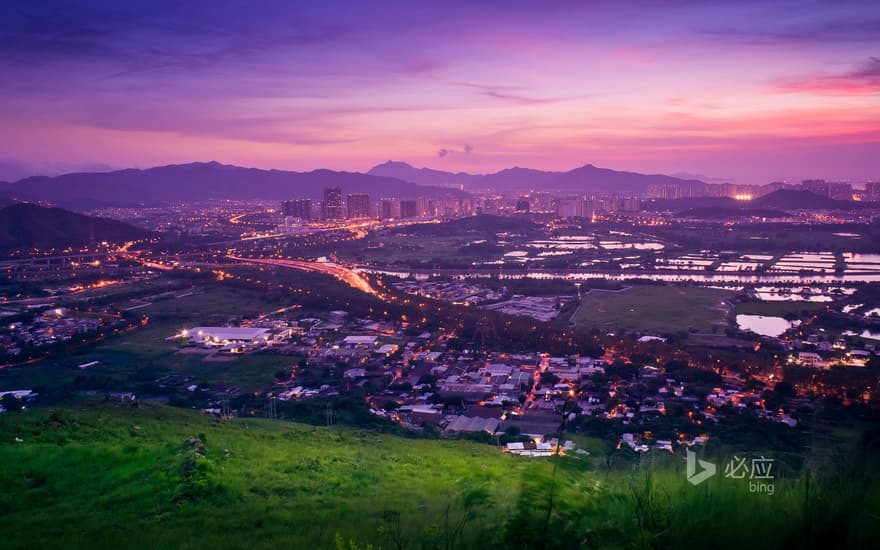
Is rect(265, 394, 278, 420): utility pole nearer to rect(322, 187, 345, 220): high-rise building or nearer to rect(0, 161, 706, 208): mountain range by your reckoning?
rect(322, 187, 345, 220): high-rise building

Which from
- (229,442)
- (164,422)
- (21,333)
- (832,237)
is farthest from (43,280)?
(832,237)

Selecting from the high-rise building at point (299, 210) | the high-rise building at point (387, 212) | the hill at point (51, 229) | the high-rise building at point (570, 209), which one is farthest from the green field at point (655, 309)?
the high-rise building at point (299, 210)

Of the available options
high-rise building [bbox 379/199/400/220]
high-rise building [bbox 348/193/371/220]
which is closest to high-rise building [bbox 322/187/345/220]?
high-rise building [bbox 348/193/371/220]

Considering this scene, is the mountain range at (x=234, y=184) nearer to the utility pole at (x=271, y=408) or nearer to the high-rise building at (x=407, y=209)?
the high-rise building at (x=407, y=209)

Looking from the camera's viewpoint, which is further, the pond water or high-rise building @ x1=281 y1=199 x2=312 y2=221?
high-rise building @ x1=281 y1=199 x2=312 y2=221

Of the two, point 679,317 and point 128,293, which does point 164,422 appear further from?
point 128,293

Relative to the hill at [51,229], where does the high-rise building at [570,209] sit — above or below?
above
